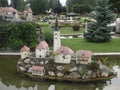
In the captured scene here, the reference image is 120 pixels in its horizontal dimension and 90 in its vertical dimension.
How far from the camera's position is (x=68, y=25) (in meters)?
63.4

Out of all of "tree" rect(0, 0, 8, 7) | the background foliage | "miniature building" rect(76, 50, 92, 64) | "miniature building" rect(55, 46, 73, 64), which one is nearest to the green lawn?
the background foliage

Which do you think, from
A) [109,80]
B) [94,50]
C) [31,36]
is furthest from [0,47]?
[109,80]

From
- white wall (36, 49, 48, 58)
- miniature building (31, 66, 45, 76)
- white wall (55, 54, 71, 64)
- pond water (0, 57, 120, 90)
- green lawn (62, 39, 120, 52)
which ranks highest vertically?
white wall (36, 49, 48, 58)

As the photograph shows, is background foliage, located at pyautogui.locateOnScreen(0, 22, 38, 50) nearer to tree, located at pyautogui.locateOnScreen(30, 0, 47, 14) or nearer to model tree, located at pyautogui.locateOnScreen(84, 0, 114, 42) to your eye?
model tree, located at pyautogui.locateOnScreen(84, 0, 114, 42)

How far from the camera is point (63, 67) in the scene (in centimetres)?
2852

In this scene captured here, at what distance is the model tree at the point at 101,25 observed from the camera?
144ft

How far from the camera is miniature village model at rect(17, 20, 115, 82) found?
27797 mm

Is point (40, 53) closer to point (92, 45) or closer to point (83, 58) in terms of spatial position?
point (83, 58)

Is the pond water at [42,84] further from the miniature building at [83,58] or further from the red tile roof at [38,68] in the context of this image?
the miniature building at [83,58]

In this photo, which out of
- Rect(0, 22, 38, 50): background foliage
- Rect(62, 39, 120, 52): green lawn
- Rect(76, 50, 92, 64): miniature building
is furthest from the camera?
Rect(62, 39, 120, 52): green lawn

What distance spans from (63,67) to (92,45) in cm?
1402

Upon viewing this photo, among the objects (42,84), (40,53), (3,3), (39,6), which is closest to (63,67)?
(42,84)

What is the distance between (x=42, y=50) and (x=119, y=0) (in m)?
32.5

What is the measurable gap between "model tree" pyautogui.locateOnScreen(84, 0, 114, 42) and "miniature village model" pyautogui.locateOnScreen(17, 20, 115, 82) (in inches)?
536
